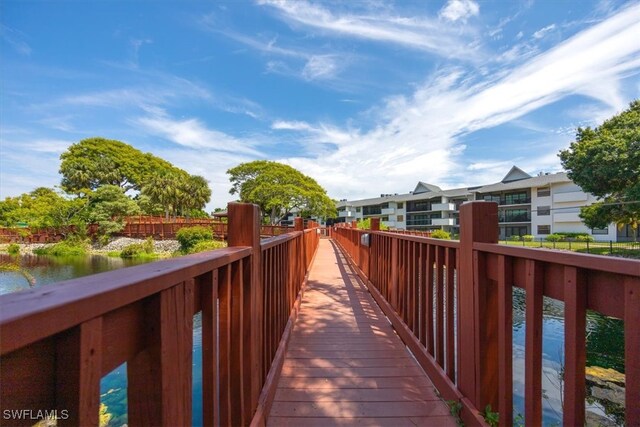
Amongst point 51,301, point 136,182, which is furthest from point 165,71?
point 136,182

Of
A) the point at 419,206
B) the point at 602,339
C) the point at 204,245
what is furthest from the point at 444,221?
the point at 602,339

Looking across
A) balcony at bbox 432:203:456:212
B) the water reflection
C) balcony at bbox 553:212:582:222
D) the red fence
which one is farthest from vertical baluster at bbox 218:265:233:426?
balcony at bbox 432:203:456:212

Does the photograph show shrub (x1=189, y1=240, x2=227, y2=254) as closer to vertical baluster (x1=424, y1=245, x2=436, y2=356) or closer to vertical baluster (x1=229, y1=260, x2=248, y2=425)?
vertical baluster (x1=424, y1=245, x2=436, y2=356)

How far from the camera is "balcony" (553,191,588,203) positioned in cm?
2570

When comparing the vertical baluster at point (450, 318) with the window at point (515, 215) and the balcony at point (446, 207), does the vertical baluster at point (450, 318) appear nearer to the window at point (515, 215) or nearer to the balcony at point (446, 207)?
the window at point (515, 215)

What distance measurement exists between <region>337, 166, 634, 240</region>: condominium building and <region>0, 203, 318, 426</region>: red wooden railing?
73.9 ft

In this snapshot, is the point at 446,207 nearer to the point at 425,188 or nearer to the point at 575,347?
the point at 425,188

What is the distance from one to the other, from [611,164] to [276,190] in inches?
883

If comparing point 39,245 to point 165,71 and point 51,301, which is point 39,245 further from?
point 51,301

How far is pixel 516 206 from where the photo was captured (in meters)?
30.7

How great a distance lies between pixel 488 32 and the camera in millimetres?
9031

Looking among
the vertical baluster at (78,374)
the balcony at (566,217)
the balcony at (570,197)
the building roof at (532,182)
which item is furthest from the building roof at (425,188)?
the vertical baluster at (78,374)

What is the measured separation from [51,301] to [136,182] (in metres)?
44.6

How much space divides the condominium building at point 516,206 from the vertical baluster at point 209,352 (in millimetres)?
22725
